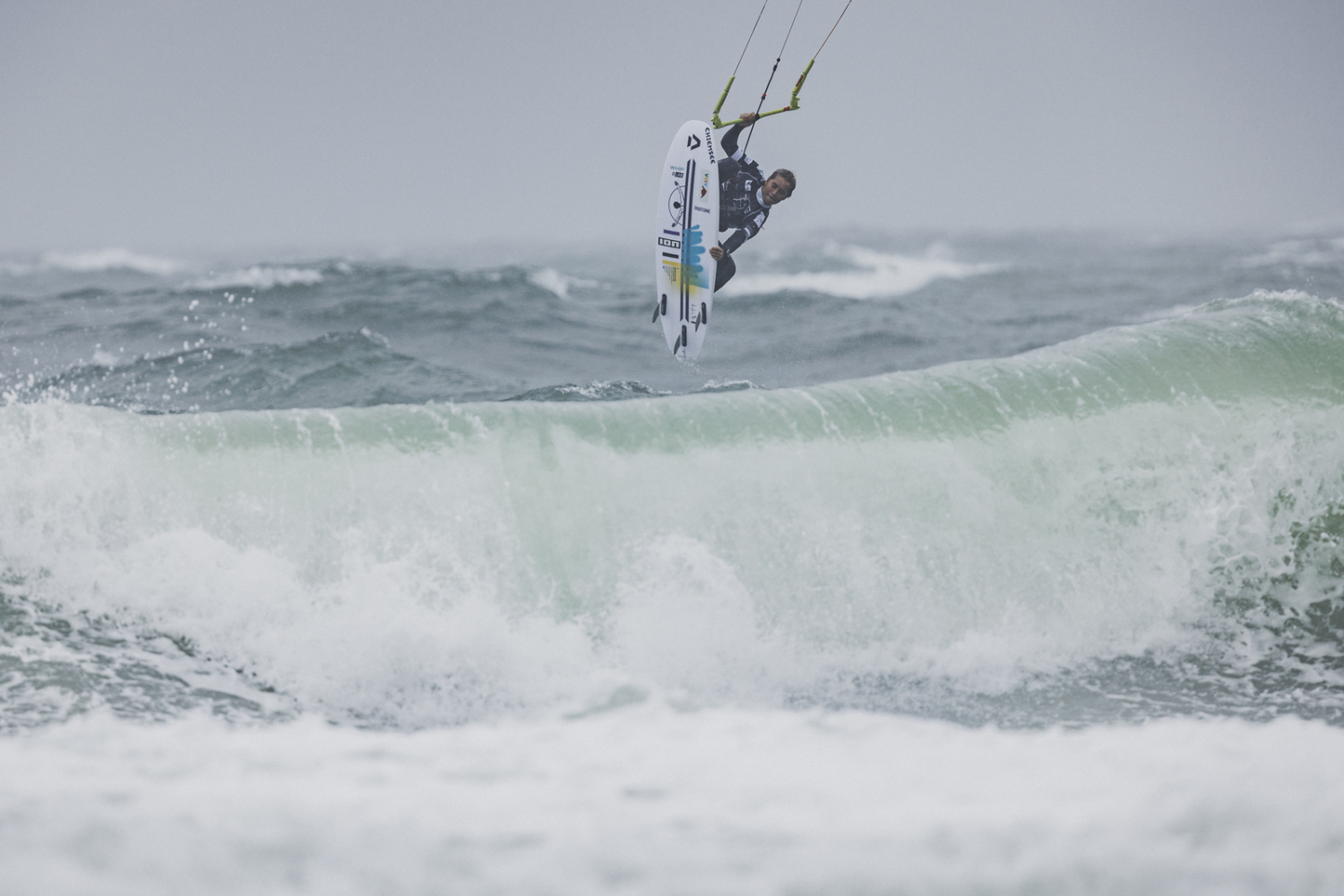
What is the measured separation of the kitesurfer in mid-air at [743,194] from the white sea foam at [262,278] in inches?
340

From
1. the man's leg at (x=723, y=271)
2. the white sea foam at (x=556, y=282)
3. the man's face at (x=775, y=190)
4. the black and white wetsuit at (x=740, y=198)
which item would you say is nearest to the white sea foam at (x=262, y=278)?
the white sea foam at (x=556, y=282)

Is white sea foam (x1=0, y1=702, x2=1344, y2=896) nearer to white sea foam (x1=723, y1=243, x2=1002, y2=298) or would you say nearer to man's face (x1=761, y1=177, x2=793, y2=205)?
man's face (x1=761, y1=177, x2=793, y2=205)

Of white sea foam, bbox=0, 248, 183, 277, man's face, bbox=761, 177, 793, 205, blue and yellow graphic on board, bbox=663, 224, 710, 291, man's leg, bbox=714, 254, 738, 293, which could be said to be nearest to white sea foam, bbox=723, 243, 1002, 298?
man's leg, bbox=714, 254, 738, 293

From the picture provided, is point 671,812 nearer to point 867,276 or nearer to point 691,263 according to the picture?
point 691,263

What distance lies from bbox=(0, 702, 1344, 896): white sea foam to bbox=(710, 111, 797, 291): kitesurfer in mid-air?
3696mm

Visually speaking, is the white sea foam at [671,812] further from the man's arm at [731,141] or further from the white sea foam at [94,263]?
the white sea foam at [94,263]

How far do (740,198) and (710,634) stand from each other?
312 centimetres

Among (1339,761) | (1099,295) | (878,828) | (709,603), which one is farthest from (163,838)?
(1099,295)

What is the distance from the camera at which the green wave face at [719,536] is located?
340cm

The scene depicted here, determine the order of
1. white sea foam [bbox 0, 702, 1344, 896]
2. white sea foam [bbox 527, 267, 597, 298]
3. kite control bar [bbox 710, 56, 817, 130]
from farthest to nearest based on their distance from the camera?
1. white sea foam [bbox 527, 267, 597, 298]
2. kite control bar [bbox 710, 56, 817, 130]
3. white sea foam [bbox 0, 702, 1344, 896]

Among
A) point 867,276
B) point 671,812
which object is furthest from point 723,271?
point 867,276

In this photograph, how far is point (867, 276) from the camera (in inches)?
760

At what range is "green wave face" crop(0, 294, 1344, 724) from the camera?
340 cm

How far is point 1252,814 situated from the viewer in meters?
2.09
